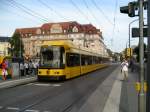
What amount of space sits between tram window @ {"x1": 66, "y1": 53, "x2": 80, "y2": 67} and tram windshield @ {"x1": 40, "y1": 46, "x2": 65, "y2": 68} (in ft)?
3.38

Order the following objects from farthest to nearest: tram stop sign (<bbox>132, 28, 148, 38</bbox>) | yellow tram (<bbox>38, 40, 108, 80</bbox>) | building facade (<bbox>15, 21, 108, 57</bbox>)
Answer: building facade (<bbox>15, 21, 108, 57</bbox>), yellow tram (<bbox>38, 40, 108, 80</bbox>), tram stop sign (<bbox>132, 28, 148, 38</bbox>)

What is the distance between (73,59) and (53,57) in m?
3.75

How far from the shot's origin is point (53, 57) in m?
26.5

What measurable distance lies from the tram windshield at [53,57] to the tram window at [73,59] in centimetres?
103

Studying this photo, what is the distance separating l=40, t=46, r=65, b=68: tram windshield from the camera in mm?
26391

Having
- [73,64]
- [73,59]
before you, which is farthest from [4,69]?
[73,59]

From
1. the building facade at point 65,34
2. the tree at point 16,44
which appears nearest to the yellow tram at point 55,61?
the tree at point 16,44

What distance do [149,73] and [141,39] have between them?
1.64 metres

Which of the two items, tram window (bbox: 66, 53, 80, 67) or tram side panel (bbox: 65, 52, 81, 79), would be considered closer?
tram side panel (bbox: 65, 52, 81, 79)

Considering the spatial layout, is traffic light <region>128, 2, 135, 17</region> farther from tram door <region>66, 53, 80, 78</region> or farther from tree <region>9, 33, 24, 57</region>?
tree <region>9, 33, 24, 57</region>

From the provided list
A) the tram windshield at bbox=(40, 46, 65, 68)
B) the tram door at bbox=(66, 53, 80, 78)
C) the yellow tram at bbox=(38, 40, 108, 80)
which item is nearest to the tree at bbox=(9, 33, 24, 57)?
the tram door at bbox=(66, 53, 80, 78)

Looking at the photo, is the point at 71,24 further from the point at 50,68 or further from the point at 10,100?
the point at 10,100

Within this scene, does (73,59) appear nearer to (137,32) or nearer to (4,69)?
(4,69)

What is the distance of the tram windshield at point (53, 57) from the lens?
26391mm
